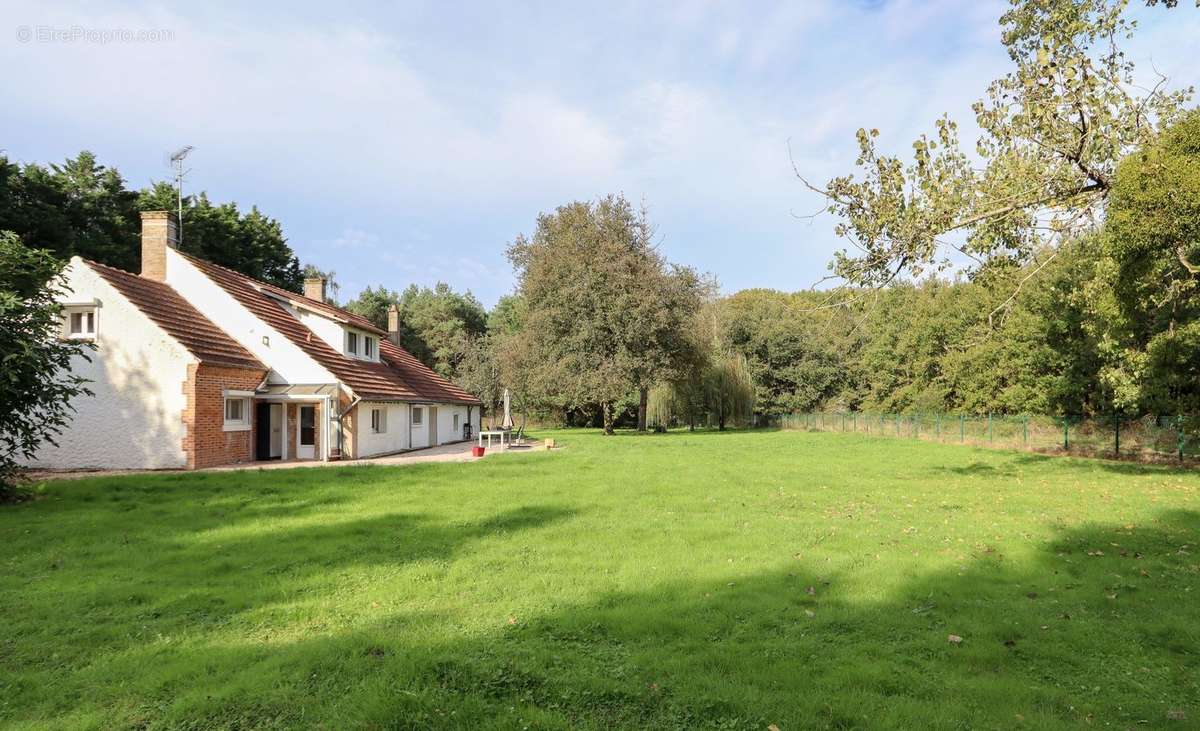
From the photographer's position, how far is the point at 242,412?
21.4 m

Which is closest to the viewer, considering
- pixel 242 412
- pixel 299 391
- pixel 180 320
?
pixel 180 320

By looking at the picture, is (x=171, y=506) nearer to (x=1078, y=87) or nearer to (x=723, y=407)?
(x=1078, y=87)

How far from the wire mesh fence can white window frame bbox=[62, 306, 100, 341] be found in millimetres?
34731

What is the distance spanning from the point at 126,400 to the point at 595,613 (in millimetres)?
18881

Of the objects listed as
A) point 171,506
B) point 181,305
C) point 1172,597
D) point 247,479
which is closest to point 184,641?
point 171,506

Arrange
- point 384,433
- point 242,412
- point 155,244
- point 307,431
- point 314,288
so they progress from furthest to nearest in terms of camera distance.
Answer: point 314,288, point 384,433, point 155,244, point 307,431, point 242,412

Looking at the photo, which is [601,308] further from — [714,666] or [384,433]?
[714,666]

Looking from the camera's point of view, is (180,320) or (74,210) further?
(74,210)

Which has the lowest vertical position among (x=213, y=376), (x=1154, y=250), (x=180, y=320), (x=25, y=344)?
(x=213, y=376)

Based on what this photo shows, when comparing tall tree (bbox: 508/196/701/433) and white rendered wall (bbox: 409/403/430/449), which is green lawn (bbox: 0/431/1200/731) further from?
tall tree (bbox: 508/196/701/433)

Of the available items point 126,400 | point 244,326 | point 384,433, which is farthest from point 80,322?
point 384,433

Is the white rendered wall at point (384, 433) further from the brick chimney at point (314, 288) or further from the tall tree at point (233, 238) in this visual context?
the tall tree at point (233, 238)

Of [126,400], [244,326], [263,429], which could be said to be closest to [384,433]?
[263,429]

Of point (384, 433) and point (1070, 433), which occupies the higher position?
point (384, 433)
